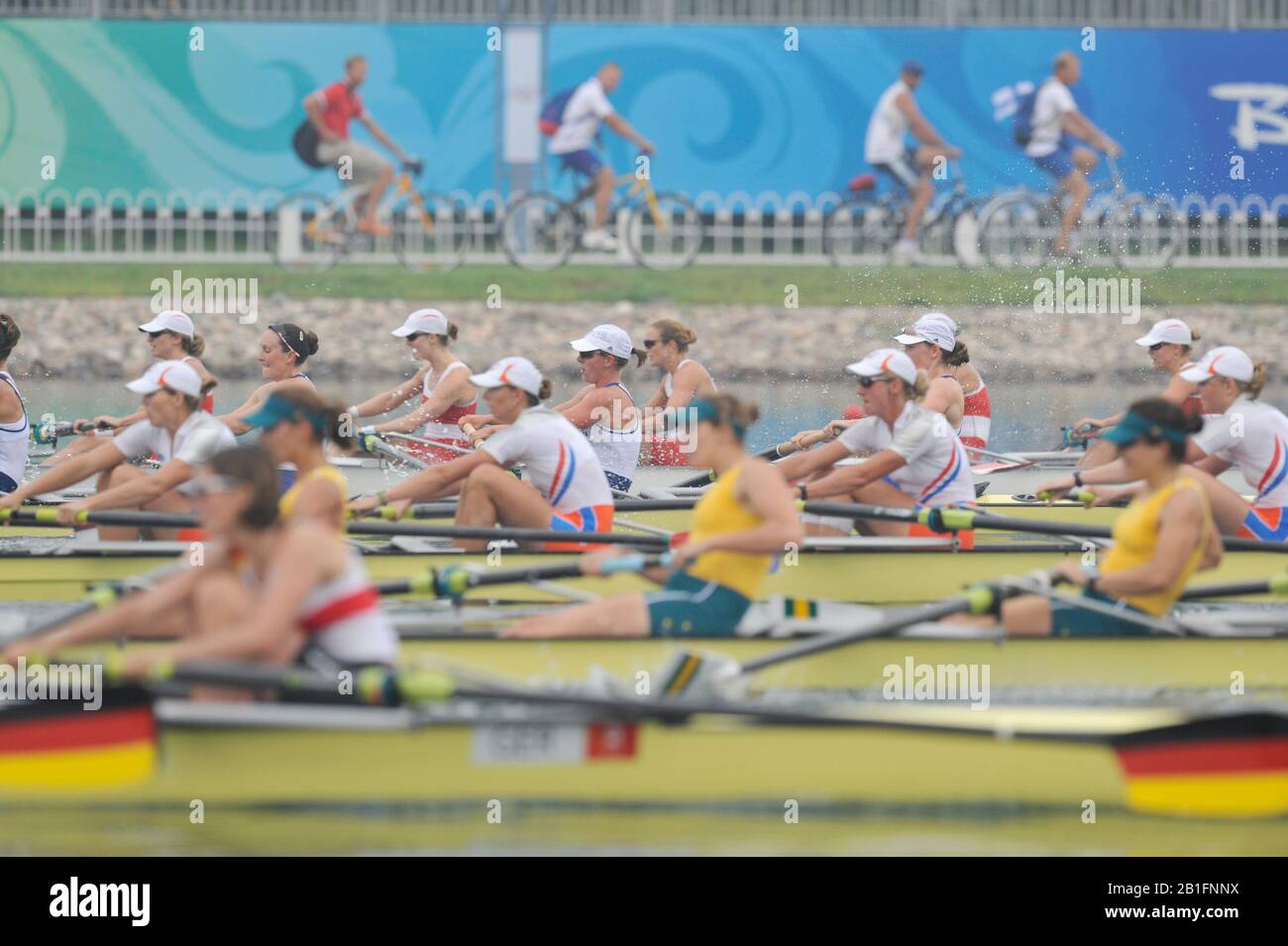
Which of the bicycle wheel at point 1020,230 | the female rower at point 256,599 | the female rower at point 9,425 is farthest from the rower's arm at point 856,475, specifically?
the bicycle wheel at point 1020,230

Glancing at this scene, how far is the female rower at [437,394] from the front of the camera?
1304cm

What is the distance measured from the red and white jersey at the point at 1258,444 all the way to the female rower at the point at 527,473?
3.44m

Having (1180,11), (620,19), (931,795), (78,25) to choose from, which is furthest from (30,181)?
(931,795)

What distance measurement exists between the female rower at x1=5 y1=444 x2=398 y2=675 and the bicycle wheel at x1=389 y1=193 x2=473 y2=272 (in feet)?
57.5

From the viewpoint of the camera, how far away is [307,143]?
2398 centimetres

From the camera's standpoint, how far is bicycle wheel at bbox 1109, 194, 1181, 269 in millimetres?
23750

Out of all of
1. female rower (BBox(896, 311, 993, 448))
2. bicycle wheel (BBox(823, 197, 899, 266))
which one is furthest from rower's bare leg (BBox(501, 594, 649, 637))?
→ bicycle wheel (BBox(823, 197, 899, 266))

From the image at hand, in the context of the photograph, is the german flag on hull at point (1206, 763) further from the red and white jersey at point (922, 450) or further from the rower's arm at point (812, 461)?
the rower's arm at point (812, 461)

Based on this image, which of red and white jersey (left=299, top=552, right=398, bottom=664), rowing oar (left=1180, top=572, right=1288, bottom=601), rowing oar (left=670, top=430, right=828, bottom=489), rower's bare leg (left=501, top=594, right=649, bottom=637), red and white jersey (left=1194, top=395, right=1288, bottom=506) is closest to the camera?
red and white jersey (left=299, top=552, right=398, bottom=664)

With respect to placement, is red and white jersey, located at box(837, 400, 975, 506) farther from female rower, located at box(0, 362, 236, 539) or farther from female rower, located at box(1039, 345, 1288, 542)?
female rower, located at box(0, 362, 236, 539)

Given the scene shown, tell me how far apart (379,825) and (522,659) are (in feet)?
3.84

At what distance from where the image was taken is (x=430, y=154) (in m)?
25.5

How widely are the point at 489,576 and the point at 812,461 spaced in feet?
9.21

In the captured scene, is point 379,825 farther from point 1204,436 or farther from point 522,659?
point 1204,436
